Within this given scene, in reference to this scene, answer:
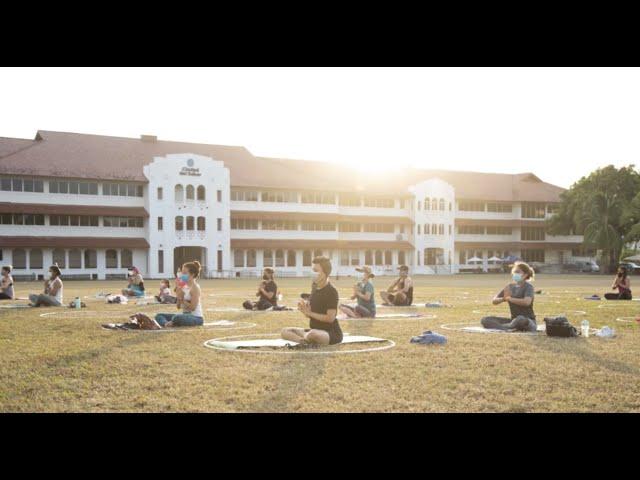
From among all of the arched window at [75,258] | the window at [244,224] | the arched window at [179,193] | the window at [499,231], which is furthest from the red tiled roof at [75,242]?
the window at [499,231]

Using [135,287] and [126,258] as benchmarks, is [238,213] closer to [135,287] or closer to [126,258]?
[126,258]

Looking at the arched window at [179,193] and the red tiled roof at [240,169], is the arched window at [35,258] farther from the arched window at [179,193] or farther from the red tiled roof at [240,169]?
the arched window at [179,193]

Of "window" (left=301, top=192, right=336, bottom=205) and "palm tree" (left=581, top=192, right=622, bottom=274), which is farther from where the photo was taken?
"window" (left=301, top=192, right=336, bottom=205)

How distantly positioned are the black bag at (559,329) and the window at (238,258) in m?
61.7

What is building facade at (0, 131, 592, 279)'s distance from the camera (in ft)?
215

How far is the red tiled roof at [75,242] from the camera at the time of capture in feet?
205

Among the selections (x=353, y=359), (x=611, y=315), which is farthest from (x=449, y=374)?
(x=611, y=315)

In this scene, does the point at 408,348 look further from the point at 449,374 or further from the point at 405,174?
the point at 405,174

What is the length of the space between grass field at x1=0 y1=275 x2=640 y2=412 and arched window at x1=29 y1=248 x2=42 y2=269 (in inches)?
2053

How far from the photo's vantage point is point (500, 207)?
9169 centimetres

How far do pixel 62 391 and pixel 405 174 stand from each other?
82.1 meters

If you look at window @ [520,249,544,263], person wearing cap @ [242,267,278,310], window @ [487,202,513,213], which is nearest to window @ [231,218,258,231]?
window @ [487,202,513,213]

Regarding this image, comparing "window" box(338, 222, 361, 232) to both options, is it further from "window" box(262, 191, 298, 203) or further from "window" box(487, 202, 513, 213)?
"window" box(487, 202, 513, 213)
